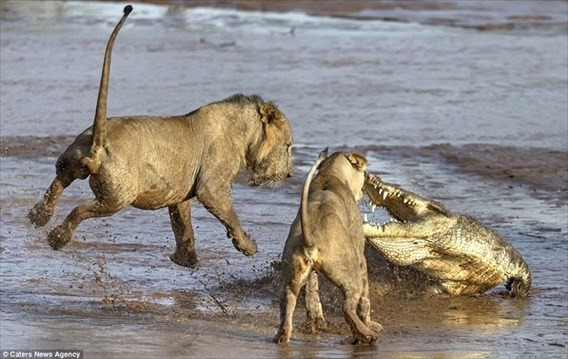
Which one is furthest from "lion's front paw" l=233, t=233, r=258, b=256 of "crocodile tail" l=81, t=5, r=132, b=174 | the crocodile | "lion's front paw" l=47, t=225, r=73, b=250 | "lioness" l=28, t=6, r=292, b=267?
"crocodile tail" l=81, t=5, r=132, b=174

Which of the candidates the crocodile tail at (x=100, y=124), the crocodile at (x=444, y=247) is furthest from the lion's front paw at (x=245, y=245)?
the crocodile tail at (x=100, y=124)

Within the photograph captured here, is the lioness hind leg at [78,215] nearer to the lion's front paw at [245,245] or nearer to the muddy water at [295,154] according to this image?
the muddy water at [295,154]

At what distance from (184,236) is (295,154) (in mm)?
5583

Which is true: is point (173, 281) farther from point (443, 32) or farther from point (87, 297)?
point (443, 32)

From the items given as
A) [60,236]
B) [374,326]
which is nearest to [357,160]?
[374,326]

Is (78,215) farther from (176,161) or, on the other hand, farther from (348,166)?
(348,166)

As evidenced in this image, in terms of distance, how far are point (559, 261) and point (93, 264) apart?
369cm

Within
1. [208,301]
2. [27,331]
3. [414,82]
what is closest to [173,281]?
[208,301]

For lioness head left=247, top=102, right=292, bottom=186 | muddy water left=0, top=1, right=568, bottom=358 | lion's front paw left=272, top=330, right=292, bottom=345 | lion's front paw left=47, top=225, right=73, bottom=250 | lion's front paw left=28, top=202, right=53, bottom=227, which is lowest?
muddy water left=0, top=1, right=568, bottom=358

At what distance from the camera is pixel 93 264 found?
9.97 m

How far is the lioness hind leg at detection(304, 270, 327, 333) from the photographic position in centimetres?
795

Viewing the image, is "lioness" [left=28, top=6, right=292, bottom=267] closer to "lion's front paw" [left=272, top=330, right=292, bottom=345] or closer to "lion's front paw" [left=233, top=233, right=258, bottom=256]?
"lion's front paw" [left=233, top=233, right=258, bottom=256]

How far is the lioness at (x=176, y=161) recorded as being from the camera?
7.92 meters

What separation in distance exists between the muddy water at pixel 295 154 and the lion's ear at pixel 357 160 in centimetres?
98
